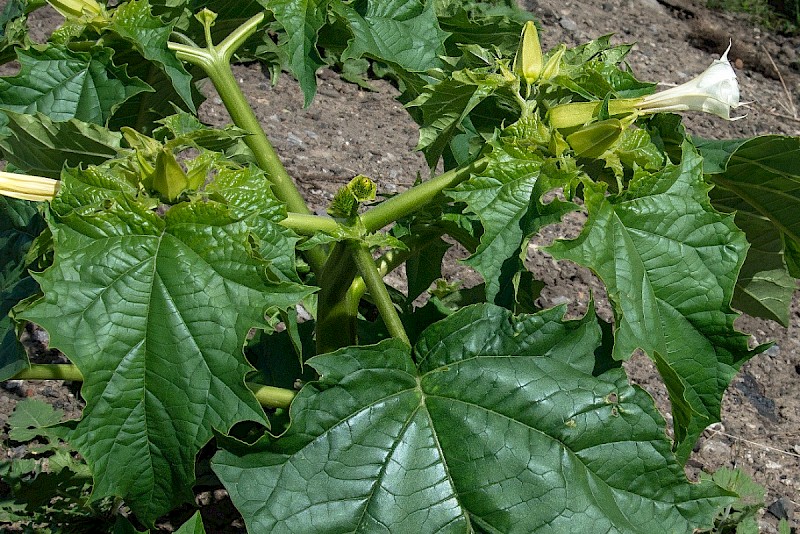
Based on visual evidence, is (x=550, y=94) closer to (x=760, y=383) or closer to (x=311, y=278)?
(x=311, y=278)

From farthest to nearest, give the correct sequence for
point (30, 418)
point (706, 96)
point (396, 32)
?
point (30, 418) < point (396, 32) < point (706, 96)

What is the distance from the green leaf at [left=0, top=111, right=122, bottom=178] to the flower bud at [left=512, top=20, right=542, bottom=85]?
62 centimetres

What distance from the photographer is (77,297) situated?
1106mm

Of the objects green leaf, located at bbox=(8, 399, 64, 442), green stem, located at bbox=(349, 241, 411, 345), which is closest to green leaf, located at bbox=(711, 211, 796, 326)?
green stem, located at bbox=(349, 241, 411, 345)

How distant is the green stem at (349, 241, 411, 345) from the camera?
1308 millimetres

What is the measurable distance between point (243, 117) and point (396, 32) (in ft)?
1.01

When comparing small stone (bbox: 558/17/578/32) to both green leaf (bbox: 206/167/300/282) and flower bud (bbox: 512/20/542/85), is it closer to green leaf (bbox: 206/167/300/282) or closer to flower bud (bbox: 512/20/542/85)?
flower bud (bbox: 512/20/542/85)

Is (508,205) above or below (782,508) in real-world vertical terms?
above

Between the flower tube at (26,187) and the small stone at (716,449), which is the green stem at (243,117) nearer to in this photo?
the flower tube at (26,187)

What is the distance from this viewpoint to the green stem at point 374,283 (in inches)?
51.5

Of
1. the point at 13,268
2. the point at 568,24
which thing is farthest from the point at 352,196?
the point at 568,24

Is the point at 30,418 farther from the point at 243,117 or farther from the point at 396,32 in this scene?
the point at 396,32

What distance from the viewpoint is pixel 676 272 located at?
48.0 inches

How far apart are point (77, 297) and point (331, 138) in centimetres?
222
